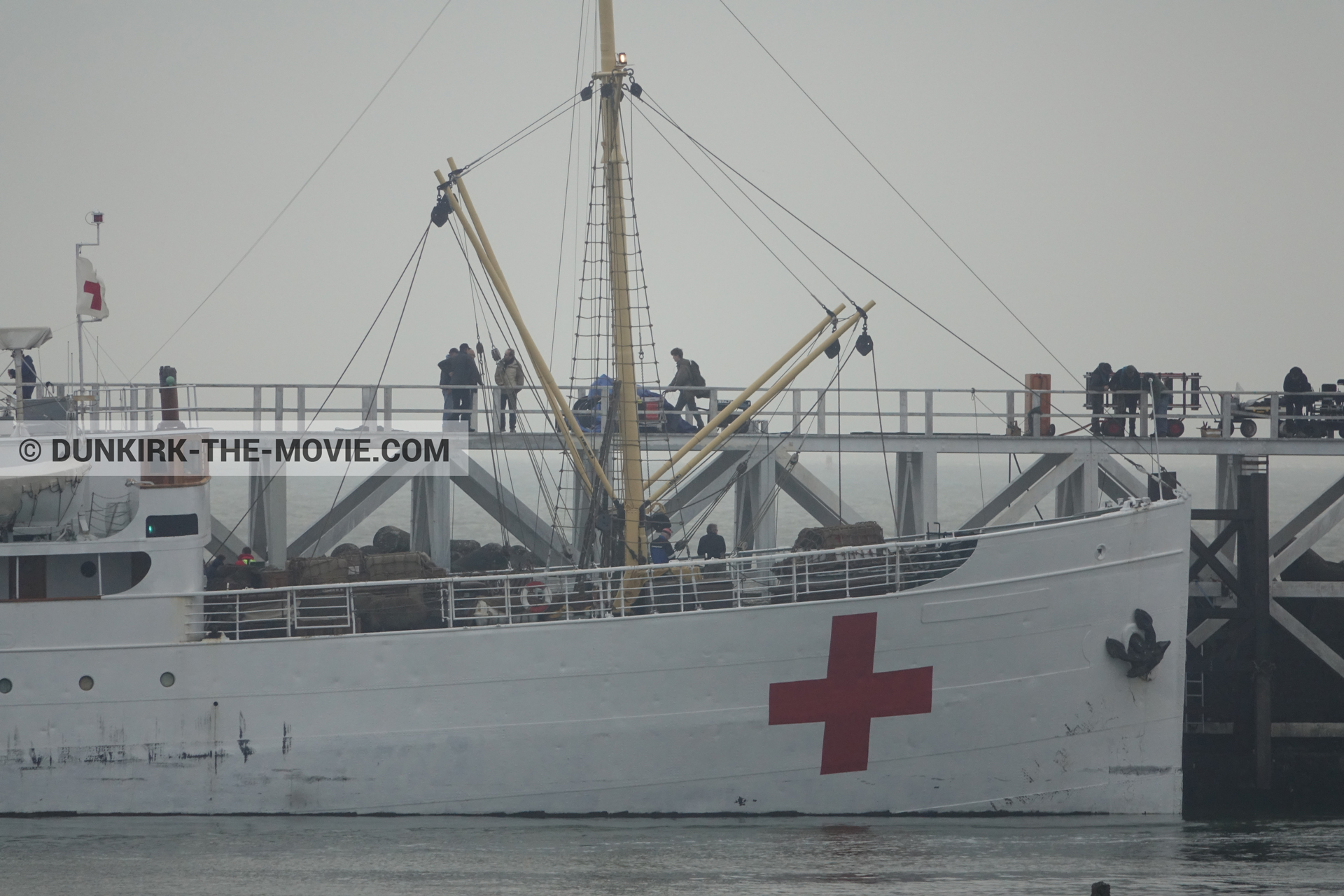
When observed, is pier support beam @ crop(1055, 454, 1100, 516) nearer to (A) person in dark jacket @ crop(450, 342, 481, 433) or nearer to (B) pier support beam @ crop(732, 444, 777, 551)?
(B) pier support beam @ crop(732, 444, 777, 551)

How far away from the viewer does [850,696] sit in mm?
13789

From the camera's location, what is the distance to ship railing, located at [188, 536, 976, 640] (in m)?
13.7

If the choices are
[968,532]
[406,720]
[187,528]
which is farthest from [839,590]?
[187,528]

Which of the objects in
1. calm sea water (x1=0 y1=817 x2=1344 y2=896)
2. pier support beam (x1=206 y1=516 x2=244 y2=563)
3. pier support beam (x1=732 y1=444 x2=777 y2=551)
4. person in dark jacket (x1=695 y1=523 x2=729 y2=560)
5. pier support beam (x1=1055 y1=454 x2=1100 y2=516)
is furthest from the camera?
pier support beam (x1=1055 y1=454 x2=1100 y2=516)

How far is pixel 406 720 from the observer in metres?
13.6

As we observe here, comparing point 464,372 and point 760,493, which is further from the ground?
point 464,372

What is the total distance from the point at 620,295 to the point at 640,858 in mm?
6433

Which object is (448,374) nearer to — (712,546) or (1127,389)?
(712,546)

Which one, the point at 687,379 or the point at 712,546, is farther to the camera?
the point at 687,379

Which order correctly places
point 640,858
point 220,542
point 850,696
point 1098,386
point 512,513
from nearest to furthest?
point 640,858 < point 850,696 < point 220,542 < point 512,513 < point 1098,386

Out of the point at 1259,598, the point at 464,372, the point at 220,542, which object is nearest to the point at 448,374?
the point at 464,372

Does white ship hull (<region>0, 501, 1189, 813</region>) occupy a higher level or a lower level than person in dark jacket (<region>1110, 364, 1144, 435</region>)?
lower

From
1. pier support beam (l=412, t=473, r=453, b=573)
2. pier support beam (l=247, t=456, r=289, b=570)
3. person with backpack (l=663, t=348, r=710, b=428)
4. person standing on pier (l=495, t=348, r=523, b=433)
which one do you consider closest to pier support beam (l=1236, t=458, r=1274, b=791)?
person with backpack (l=663, t=348, r=710, b=428)

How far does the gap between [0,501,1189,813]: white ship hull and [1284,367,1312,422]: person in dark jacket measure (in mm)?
7689
